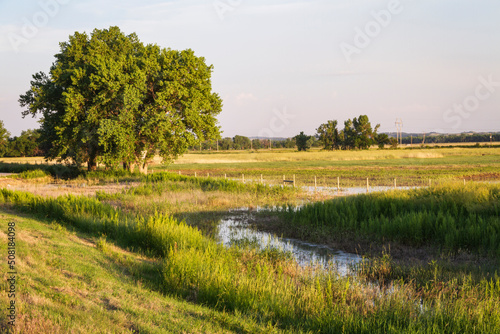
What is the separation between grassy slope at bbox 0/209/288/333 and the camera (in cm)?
607

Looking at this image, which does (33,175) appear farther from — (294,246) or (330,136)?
(330,136)

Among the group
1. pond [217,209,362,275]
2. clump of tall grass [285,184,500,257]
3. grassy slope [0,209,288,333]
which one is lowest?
pond [217,209,362,275]

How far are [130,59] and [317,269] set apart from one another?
111ft

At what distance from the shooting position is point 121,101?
3822 centimetres

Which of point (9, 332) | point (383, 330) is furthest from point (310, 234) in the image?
point (9, 332)

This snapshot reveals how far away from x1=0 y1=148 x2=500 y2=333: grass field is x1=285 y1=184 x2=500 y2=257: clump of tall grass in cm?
6

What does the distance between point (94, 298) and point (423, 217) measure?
511 inches

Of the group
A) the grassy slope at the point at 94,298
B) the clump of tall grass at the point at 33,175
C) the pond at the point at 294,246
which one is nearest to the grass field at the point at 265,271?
the grassy slope at the point at 94,298

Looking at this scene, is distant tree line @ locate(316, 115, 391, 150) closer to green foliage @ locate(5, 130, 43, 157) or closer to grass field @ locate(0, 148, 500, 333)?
green foliage @ locate(5, 130, 43, 157)

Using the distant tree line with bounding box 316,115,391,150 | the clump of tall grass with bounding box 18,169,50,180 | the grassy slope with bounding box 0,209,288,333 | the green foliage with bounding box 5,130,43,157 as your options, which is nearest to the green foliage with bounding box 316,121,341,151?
the distant tree line with bounding box 316,115,391,150

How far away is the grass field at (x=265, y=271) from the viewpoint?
275 inches

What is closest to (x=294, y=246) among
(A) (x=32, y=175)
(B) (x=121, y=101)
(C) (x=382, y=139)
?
(B) (x=121, y=101)

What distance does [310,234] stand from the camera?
17641mm

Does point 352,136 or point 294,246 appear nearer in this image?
point 294,246
